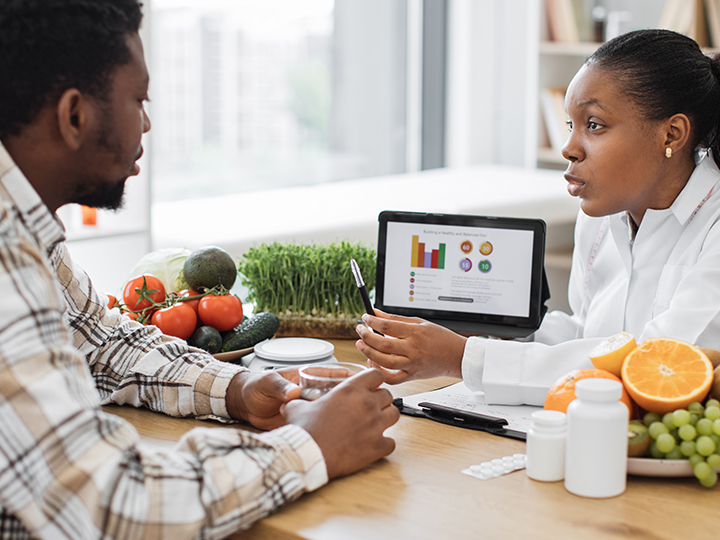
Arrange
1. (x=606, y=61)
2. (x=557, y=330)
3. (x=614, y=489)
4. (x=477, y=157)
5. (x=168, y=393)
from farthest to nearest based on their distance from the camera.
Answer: (x=477, y=157) < (x=557, y=330) < (x=606, y=61) < (x=168, y=393) < (x=614, y=489)

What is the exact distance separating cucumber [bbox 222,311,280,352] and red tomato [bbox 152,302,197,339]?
0.08 m

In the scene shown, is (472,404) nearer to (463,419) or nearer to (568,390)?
(463,419)

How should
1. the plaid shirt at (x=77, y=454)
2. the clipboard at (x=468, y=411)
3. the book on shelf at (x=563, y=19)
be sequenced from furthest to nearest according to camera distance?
the book on shelf at (x=563, y=19) → the clipboard at (x=468, y=411) → the plaid shirt at (x=77, y=454)

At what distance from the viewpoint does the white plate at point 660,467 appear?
99 centimetres

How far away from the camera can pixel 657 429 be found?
3.28 ft

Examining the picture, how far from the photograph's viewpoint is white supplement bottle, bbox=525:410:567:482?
1004mm

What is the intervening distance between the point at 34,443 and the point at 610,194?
3.76ft

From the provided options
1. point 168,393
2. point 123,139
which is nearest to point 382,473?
point 168,393

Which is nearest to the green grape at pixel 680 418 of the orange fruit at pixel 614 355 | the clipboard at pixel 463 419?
the orange fruit at pixel 614 355

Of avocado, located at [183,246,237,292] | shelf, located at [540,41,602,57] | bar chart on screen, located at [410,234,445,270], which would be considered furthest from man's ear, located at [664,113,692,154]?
shelf, located at [540,41,602,57]

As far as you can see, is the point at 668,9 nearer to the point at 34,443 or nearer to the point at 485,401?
the point at 485,401

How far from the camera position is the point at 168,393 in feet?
4.17

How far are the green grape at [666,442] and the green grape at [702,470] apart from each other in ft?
0.12

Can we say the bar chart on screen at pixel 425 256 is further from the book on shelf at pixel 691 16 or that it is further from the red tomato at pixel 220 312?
the book on shelf at pixel 691 16
